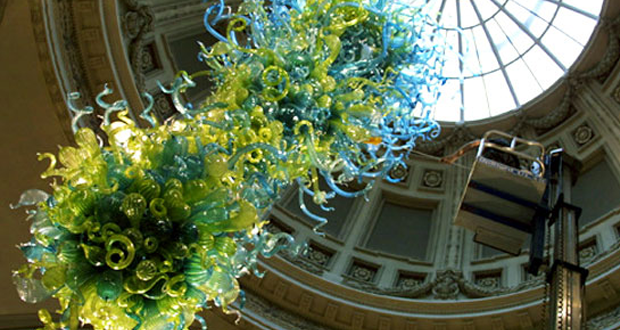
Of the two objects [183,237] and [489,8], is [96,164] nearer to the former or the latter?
[183,237]

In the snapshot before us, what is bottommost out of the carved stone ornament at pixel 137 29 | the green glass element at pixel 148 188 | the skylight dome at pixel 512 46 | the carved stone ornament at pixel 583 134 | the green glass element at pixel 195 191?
the green glass element at pixel 148 188

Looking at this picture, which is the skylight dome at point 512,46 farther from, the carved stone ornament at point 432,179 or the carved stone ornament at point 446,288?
the carved stone ornament at point 446,288

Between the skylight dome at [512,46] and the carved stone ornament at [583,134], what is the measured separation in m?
1.25

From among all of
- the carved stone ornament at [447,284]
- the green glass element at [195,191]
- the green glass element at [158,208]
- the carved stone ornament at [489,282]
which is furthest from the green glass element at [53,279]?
the carved stone ornament at [489,282]

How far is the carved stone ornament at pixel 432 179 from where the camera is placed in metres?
17.7

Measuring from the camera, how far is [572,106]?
659 inches

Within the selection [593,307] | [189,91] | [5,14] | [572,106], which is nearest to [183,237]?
[5,14]

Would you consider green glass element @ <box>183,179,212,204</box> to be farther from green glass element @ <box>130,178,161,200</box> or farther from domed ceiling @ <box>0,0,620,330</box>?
domed ceiling @ <box>0,0,620,330</box>

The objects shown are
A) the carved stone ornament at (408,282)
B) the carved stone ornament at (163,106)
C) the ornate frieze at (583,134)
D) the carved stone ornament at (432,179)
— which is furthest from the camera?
the carved stone ornament at (432,179)

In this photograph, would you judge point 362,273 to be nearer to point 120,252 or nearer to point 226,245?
point 226,245

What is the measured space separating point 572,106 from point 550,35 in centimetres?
168

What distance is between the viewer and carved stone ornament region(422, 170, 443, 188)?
17.7m

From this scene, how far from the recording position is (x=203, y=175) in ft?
9.66

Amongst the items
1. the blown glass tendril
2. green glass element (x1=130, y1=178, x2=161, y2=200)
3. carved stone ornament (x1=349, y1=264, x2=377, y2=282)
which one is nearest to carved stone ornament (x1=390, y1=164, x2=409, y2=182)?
carved stone ornament (x1=349, y1=264, x2=377, y2=282)
